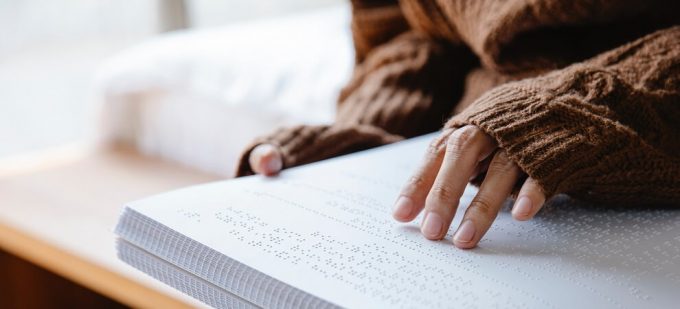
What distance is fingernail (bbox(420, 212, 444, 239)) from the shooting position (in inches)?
17.5

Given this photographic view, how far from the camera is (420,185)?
1.57 feet

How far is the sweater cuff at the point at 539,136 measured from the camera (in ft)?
1.52

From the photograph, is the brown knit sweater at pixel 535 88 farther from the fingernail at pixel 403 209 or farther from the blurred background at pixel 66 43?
the blurred background at pixel 66 43

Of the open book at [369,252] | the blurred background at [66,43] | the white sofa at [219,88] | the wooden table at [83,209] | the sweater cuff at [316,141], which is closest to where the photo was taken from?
the open book at [369,252]

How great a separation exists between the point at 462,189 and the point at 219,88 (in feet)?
2.45

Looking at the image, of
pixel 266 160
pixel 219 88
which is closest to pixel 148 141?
pixel 219 88

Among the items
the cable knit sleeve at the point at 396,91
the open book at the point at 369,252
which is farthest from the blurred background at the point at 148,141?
the open book at the point at 369,252

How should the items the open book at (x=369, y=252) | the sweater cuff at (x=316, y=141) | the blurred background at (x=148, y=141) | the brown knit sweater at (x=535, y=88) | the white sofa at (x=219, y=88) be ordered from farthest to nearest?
1. the white sofa at (x=219, y=88)
2. the blurred background at (x=148, y=141)
3. the sweater cuff at (x=316, y=141)
4. the brown knit sweater at (x=535, y=88)
5. the open book at (x=369, y=252)

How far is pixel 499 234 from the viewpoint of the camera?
0.46 m

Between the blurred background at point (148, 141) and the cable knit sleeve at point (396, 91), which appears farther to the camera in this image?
the blurred background at point (148, 141)

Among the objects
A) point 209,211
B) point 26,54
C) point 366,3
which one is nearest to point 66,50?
point 26,54

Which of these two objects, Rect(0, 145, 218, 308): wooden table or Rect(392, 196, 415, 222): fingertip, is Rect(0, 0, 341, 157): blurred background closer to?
Rect(0, 145, 218, 308): wooden table

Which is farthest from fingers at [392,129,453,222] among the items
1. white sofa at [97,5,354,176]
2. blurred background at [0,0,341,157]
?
blurred background at [0,0,341,157]

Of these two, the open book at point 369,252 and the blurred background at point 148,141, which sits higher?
the open book at point 369,252
